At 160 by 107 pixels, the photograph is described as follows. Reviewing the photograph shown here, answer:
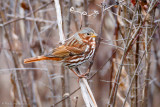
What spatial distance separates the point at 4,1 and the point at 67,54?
Result: 2.15 meters

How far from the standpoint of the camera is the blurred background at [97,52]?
2936 millimetres

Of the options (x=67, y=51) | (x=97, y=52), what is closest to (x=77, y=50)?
(x=67, y=51)

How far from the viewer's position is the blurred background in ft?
9.63

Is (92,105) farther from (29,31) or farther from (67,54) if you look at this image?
(29,31)

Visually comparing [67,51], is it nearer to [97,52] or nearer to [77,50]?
[77,50]

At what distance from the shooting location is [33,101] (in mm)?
4883

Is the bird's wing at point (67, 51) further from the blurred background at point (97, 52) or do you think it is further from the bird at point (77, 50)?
the blurred background at point (97, 52)

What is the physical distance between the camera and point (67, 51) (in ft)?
10.9

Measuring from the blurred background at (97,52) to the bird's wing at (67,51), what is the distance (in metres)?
0.16

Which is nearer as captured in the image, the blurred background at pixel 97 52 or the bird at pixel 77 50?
the blurred background at pixel 97 52

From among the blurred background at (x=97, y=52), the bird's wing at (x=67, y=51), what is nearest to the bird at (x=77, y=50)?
→ the bird's wing at (x=67, y=51)

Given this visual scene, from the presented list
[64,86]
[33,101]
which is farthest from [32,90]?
[64,86]

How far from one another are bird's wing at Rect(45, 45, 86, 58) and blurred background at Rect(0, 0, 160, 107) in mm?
156

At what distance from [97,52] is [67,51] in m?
1.47
